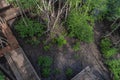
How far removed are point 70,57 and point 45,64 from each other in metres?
0.95

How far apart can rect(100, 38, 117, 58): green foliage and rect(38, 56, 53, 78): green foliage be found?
1.97 metres

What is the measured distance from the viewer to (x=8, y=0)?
601 centimetres

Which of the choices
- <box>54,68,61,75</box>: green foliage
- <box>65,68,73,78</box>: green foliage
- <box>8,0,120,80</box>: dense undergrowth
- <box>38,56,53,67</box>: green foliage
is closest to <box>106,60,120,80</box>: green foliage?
<box>8,0,120,80</box>: dense undergrowth

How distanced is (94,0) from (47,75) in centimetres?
275

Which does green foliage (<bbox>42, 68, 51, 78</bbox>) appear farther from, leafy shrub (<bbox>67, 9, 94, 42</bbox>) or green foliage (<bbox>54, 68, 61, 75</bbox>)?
leafy shrub (<bbox>67, 9, 94, 42</bbox>)

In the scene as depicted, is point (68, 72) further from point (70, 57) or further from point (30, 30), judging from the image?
point (30, 30)

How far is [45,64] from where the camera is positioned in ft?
19.2

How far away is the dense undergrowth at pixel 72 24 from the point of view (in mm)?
5863

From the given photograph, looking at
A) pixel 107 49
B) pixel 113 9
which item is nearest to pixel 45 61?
pixel 107 49

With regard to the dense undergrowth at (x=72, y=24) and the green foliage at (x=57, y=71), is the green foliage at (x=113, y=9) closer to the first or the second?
the dense undergrowth at (x=72, y=24)

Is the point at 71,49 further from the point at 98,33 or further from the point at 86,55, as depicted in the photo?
the point at 98,33

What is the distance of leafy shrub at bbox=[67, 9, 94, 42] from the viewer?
6.12 meters

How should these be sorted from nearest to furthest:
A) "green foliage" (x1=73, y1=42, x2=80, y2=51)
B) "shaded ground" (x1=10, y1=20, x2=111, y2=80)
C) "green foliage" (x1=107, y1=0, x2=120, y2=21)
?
"shaded ground" (x1=10, y1=20, x2=111, y2=80), "green foliage" (x1=73, y1=42, x2=80, y2=51), "green foliage" (x1=107, y1=0, x2=120, y2=21)

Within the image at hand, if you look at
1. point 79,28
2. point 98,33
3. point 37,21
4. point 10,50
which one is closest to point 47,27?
point 37,21
